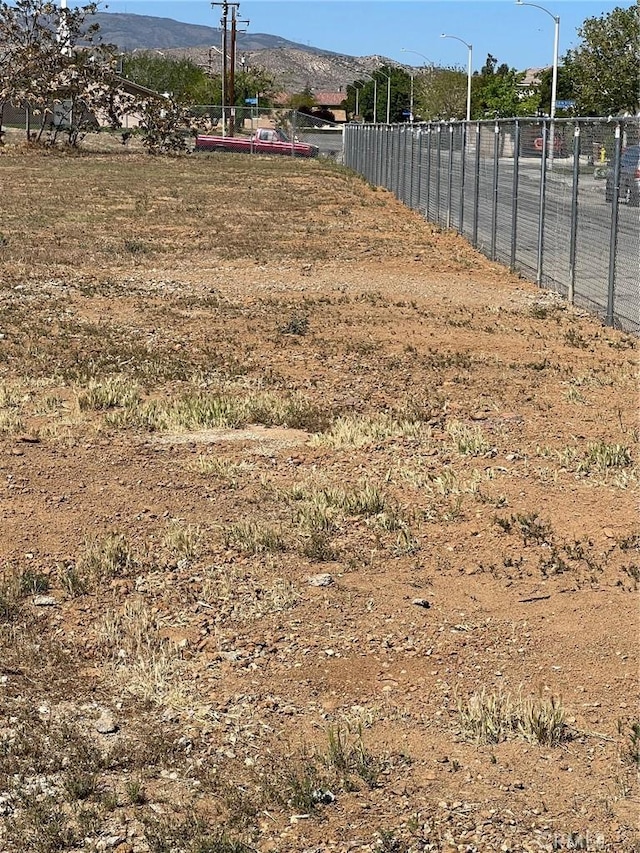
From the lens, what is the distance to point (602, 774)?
4.62m

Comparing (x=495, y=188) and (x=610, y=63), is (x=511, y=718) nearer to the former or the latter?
(x=495, y=188)

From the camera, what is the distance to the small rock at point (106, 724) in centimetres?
503

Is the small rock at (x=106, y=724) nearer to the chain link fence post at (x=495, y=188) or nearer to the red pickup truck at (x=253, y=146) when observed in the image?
the chain link fence post at (x=495, y=188)

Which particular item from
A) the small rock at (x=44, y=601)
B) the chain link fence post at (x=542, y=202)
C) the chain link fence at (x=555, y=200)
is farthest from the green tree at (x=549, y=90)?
the small rock at (x=44, y=601)

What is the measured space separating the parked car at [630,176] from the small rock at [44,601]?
28.1 ft

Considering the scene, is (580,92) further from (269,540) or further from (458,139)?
(269,540)

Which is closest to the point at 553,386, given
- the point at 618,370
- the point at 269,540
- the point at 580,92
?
the point at 618,370

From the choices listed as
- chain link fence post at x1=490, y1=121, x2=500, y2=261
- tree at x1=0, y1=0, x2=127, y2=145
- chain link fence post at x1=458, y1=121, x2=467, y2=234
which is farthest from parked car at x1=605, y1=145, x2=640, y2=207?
tree at x1=0, y1=0, x2=127, y2=145

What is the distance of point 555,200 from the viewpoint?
16.5m

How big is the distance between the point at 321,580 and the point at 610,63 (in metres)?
41.3

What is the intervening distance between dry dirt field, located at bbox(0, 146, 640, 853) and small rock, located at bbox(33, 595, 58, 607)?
0.02 m

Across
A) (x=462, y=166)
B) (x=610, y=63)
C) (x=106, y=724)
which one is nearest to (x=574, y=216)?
(x=462, y=166)

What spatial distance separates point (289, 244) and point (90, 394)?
1208 centimetres

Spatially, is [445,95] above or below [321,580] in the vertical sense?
above
